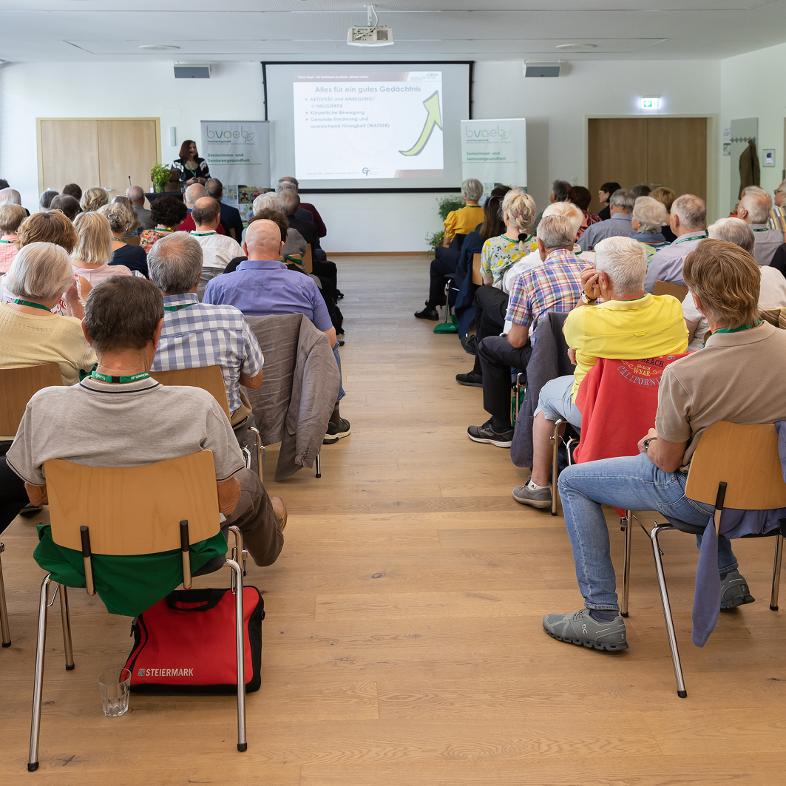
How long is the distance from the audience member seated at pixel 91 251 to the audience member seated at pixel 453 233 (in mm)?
4674

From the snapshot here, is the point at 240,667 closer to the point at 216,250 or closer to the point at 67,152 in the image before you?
the point at 216,250

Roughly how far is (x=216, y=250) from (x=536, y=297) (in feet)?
8.51

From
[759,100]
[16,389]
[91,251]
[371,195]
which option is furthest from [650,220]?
[371,195]

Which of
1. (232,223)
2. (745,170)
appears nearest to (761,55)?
(745,170)

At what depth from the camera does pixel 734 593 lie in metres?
3.21

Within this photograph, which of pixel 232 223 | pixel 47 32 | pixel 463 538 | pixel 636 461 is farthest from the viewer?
pixel 47 32

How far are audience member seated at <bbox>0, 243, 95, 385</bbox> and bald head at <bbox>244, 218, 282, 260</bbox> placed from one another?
1.26 meters

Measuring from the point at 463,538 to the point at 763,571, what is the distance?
1.13 meters

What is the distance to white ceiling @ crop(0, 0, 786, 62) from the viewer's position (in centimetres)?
983

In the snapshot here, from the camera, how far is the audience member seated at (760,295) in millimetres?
4207

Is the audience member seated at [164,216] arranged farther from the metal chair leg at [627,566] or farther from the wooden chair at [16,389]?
the metal chair leg at [627,566]

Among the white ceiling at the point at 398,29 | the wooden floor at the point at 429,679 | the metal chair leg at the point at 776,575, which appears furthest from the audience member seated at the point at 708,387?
the white ceiling at the point at 398,29

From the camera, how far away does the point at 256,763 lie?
2.39m

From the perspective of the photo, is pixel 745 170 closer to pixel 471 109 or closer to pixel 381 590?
pixel 471 109
